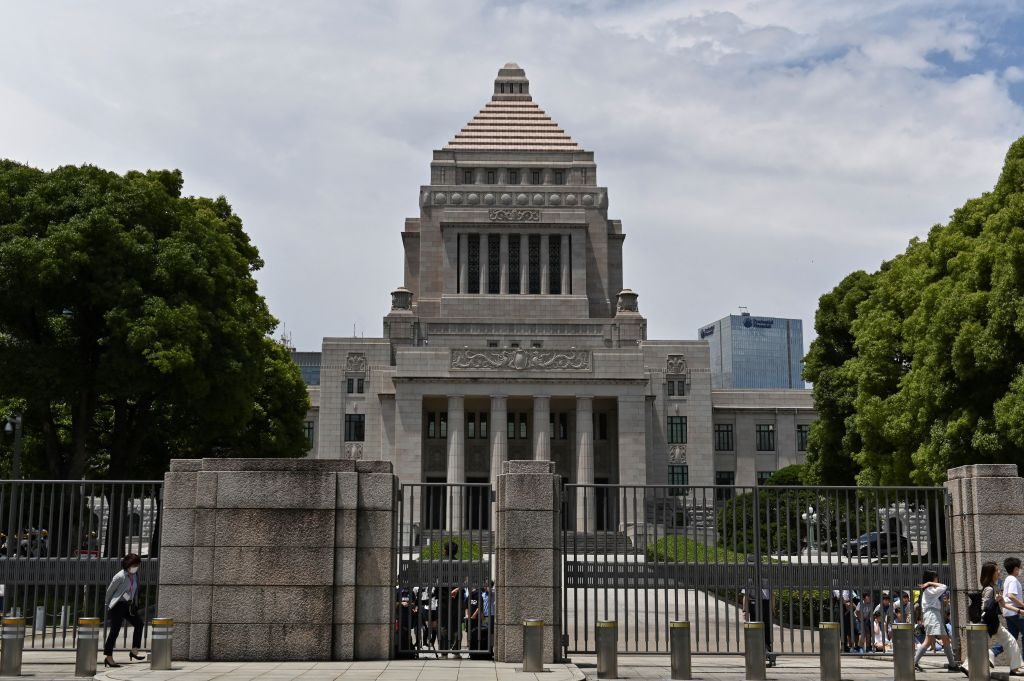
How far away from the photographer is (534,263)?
76125mm

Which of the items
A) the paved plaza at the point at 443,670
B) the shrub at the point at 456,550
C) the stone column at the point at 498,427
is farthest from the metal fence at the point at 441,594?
the stone column at the point at 498,427

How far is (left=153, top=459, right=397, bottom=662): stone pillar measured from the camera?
1650 centimetres

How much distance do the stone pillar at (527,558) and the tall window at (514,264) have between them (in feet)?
192

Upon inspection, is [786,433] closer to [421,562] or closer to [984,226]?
[984,226]

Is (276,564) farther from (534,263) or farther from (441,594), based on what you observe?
(534,263)

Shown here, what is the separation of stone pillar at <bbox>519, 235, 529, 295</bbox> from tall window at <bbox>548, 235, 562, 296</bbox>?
5.18 feet

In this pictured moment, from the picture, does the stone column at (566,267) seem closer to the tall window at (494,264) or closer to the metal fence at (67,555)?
the tall window at (494,264)

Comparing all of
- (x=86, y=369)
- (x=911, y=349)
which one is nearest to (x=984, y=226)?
(x=911, y=349)

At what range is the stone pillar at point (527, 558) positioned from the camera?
1653cm

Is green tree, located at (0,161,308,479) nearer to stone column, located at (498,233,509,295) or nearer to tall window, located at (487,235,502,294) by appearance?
stone column, located at (498,233,509,295)

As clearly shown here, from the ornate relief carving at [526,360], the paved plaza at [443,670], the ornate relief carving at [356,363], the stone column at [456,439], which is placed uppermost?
the ornate relief carving at [356,363]

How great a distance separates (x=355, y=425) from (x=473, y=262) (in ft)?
50.2

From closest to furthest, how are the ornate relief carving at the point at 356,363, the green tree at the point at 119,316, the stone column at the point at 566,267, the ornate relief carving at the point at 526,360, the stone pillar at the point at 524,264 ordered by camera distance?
the green tree at the point at 119,316 < the ornate relief carving at the point at 526,360 < the ornate relief carving at the point at 356,363 < the stone column at the point at 566,267 < the stone pillar at the point at 524,264

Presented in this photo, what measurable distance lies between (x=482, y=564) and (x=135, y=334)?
52.4 ft
